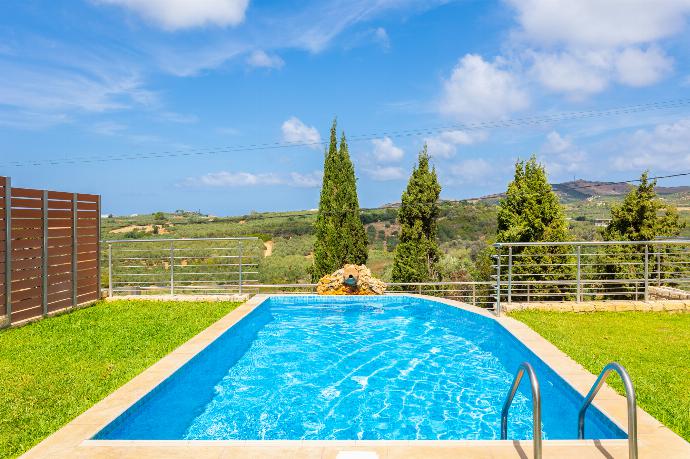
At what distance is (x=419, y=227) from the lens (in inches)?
734

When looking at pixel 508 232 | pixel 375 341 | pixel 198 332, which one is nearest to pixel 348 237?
pixel 508 232

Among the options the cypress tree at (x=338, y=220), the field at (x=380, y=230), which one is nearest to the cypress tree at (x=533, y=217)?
the field at (x=380, y=230)

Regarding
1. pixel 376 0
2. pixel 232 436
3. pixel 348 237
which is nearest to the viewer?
pixel 232 436

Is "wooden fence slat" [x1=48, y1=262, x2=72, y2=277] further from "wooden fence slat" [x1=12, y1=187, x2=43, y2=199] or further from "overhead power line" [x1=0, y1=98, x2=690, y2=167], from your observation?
"overhead power line" [x1=0, y1=98, x2=690, y2=167]

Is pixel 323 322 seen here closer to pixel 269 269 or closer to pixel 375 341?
pixel 375 341

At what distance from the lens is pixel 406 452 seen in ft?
11.7

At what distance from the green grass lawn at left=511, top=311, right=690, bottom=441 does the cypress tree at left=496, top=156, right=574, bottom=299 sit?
7035mm

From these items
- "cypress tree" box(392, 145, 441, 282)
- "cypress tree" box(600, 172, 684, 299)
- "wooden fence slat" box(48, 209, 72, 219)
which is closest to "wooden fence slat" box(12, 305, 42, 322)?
"wooden fence slat" box(48, 209, 72, 219)

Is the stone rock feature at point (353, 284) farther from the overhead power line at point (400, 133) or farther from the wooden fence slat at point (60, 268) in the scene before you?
the overhead power line at point (400, 133)

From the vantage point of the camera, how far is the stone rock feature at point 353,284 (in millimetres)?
13164

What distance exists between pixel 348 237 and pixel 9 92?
1366 cm

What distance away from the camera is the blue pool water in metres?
4.93

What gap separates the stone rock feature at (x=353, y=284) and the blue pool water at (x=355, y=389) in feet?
9.44

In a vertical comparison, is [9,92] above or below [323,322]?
above
